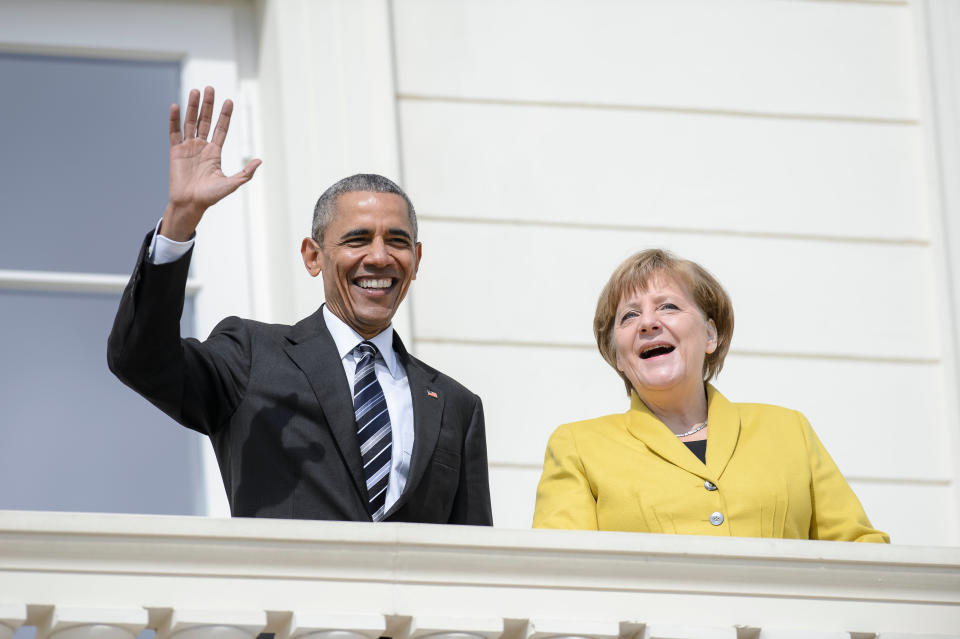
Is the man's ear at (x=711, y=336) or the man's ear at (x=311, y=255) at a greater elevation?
the man's ear at (x=311, y=255)

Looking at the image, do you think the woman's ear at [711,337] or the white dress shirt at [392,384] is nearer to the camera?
the white dress shirt at [392,384]

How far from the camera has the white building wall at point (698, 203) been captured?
4422 millimetres

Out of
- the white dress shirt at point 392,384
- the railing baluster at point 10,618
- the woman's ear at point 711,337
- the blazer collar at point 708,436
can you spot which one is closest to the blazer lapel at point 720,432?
the blazer collar at point 708,436

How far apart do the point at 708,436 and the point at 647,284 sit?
0.34m

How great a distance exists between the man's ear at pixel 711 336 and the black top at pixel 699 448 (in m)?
0.24

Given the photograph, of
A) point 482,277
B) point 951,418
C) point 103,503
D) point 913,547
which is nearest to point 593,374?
point 482,277

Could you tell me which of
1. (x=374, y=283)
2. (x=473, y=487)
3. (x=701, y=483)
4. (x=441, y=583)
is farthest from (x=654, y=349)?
(x=441, y=583)

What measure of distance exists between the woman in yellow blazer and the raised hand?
83cm

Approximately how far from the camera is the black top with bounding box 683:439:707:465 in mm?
3299

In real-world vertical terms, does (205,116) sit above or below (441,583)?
above

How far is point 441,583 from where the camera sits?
272 cm

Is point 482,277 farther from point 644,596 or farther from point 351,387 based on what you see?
point 644,596

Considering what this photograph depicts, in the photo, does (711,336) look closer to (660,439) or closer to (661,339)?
(661,339)

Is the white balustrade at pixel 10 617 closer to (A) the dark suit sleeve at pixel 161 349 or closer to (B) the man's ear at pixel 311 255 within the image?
(A) the dark suit sleeve at pixel 161 349
